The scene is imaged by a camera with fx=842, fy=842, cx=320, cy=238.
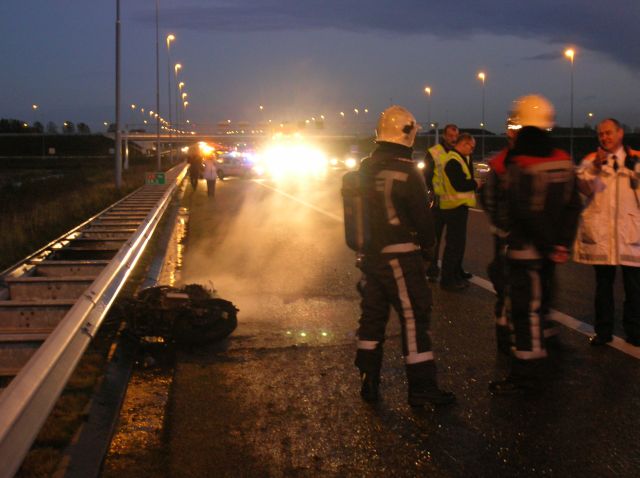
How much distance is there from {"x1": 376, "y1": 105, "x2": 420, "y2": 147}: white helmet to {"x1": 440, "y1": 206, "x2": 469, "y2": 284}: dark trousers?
419 centimetres

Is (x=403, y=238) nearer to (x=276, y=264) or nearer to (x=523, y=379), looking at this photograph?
(x=523, y=379)

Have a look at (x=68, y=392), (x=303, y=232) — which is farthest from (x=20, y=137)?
(x=68, y=392)

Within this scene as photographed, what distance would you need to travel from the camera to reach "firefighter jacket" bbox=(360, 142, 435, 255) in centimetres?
546

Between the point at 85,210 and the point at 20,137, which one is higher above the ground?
the point at 20,137

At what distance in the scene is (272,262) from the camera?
1261cm

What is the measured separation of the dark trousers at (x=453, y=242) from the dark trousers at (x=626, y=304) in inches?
104

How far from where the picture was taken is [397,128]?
18.3 ft

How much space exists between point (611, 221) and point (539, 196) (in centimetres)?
166

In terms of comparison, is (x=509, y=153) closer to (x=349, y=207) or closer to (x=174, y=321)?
(x=349, y=207)

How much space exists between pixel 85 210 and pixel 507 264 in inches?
609

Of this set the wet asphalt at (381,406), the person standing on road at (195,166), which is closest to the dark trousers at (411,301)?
the wet asphalt at (381,406)

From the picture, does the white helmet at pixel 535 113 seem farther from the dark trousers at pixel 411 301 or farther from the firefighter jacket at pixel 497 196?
the dark trousers at pixel 411 301

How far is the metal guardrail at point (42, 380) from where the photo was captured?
3378 mm

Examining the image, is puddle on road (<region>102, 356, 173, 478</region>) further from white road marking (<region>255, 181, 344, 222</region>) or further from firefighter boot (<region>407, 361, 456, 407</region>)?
white road marking (<region>255, 181, 344, 222</region>)
